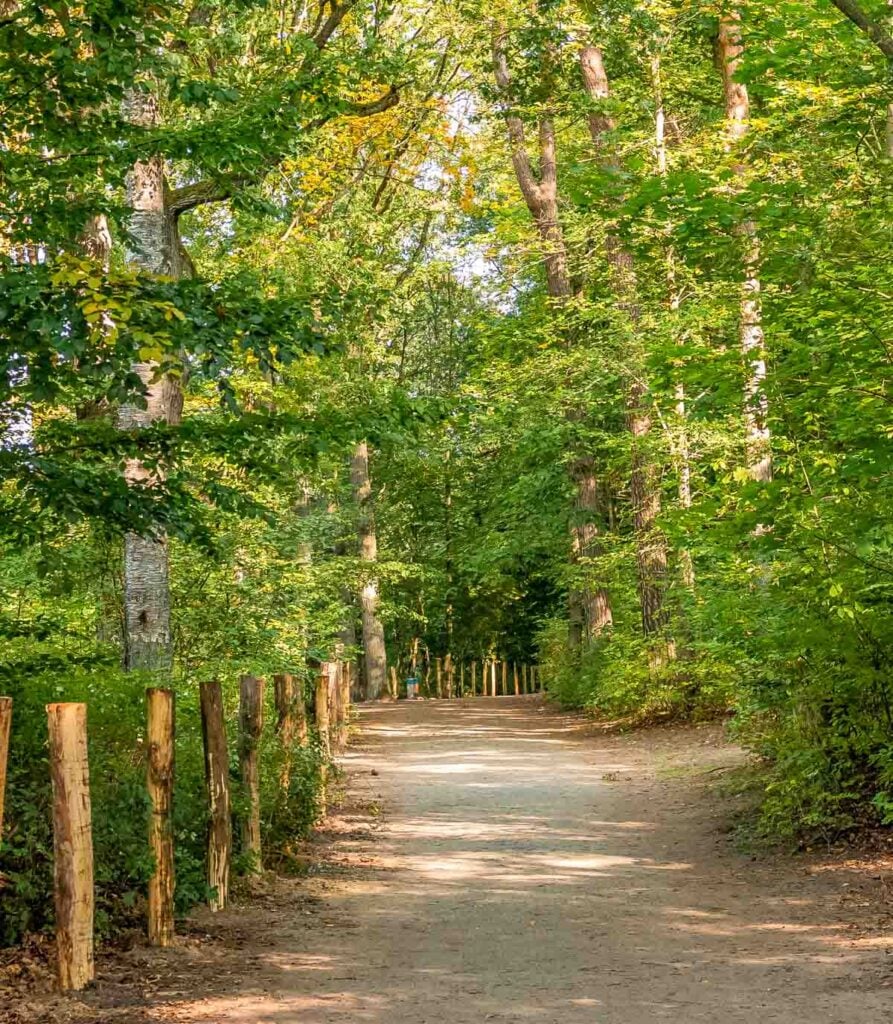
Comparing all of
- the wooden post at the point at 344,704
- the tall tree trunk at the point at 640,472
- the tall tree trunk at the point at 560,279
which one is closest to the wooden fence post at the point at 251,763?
the wooden post at the point at 344,704

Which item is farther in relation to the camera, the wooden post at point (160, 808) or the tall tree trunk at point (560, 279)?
the tall tree trunk at point (560, 279)

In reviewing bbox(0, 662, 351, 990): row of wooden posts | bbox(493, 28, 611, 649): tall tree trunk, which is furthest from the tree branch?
bbox(493, 28, 611, 649): tall tree trunk

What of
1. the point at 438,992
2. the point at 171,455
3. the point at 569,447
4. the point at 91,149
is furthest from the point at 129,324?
the point at 569,447

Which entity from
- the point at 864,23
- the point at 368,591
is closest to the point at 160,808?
the point at 864,23

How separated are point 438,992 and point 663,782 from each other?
921cm

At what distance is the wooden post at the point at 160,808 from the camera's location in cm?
783

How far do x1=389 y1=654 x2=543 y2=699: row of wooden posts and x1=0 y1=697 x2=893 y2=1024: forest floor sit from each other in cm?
3499

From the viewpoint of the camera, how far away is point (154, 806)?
7.93m

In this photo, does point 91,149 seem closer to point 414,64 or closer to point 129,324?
point 129,324

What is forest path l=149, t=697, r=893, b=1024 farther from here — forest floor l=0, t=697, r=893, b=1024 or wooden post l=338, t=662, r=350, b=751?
wooden post l=338, t=662, r=350, b=751

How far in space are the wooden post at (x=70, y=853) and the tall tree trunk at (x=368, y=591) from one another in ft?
93.2

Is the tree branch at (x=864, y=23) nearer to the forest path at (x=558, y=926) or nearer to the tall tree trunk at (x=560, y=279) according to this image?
the forest path at (x=558, y=926)

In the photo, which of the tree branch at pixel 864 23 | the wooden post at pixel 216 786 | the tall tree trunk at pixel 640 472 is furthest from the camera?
the tall tree trunk at pixel 640 472

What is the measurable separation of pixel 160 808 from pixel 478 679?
45.8 metres
